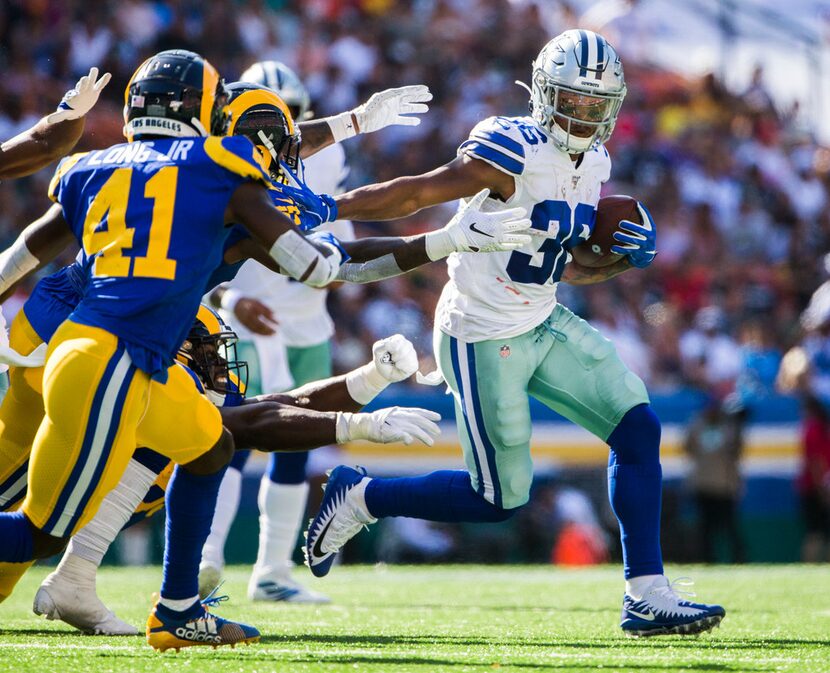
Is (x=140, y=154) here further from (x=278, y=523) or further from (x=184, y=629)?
(x=278, y=523)

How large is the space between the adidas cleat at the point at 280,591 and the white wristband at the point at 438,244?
226 centimetres

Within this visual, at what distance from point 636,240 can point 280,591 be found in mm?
2307

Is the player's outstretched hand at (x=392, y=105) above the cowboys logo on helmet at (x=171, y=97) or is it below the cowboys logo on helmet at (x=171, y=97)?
above

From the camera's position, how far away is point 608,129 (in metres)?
4.41

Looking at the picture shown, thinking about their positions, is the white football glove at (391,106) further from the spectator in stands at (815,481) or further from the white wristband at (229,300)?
the spectator in stands at (815,481)

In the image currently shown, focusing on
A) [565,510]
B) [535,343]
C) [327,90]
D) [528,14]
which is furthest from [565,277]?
[528,14]

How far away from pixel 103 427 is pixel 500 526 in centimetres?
598

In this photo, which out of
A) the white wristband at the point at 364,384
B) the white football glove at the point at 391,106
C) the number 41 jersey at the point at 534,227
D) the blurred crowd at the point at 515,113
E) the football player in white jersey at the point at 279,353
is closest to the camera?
the white wristband at the point at 364,384

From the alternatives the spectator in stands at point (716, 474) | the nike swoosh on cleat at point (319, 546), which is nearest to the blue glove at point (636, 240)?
the nike swoosh on cleat at point (319, 546)

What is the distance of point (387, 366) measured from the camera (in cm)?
389

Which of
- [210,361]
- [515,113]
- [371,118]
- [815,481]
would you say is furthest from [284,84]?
[515,113]

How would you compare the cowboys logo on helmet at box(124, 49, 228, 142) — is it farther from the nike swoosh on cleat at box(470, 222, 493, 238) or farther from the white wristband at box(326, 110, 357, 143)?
the white wristband at box(326, 110, 357, 143)

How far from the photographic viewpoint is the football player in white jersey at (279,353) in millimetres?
5617

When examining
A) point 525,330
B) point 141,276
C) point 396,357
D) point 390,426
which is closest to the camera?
point 141,276
